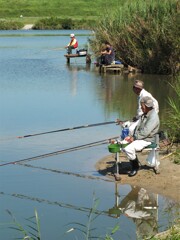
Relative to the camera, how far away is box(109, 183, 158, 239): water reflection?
30.2 ft

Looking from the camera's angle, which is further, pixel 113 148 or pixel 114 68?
pixel 114 68

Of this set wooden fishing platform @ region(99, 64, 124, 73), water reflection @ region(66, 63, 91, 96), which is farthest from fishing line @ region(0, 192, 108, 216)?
wooden fishing platform @ region(99, 64, 124, 73)

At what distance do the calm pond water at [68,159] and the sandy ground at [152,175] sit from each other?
0.19 metres

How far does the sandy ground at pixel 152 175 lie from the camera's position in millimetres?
11008

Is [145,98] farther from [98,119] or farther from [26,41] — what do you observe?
[26,41]

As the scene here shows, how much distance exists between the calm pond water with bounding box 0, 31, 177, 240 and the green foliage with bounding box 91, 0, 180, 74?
0.87 meters

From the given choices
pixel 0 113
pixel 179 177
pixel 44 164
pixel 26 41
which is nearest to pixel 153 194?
Result: pixel 179 177

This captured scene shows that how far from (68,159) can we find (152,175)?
2.06m

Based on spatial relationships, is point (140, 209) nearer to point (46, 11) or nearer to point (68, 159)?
point (68, 159)

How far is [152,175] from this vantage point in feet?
38.5

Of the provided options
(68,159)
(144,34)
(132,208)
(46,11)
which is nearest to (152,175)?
(132,208)

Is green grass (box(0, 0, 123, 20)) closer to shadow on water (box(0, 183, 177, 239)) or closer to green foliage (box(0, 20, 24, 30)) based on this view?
green foliage (box(0, 20, 24, 30))

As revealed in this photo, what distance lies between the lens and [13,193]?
10867 mm

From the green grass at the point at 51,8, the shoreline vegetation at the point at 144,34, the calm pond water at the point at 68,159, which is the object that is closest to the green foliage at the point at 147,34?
the shoreline vegetation at the point at 144,34
